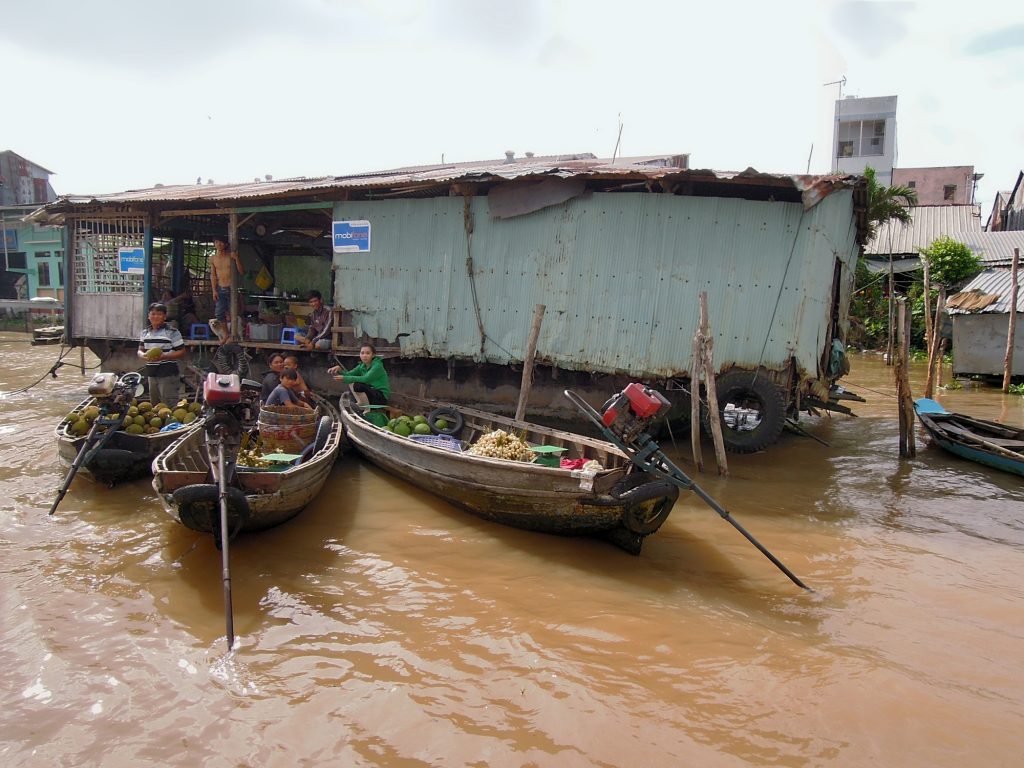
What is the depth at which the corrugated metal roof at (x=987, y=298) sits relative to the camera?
1553 cm

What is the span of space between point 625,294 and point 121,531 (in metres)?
6.73

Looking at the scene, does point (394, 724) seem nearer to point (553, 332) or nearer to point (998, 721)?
point (998, 721)

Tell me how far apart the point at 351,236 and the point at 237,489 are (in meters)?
6.64

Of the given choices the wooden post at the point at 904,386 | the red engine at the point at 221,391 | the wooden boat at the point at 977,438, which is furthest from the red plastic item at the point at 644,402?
the wooden boat at the point at 977,438

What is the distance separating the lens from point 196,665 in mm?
4270

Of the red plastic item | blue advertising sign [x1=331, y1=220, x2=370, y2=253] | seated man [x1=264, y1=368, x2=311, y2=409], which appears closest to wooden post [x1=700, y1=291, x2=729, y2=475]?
the red plastic item

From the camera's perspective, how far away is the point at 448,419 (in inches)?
342

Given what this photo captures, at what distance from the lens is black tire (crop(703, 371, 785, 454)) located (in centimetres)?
878

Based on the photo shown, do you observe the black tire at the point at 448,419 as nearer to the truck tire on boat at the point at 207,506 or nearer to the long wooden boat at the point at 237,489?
the long wooden boat at the point at 237,489

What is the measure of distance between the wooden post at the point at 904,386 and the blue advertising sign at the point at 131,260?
13.3m

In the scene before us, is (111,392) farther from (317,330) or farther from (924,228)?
(924,228)

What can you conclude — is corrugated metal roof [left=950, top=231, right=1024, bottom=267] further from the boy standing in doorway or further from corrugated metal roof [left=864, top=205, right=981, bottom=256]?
the boy standing in doorway

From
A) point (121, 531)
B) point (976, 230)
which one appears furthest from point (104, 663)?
point (976, 230)

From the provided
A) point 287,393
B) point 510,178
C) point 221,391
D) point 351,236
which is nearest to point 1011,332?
point 510,178
